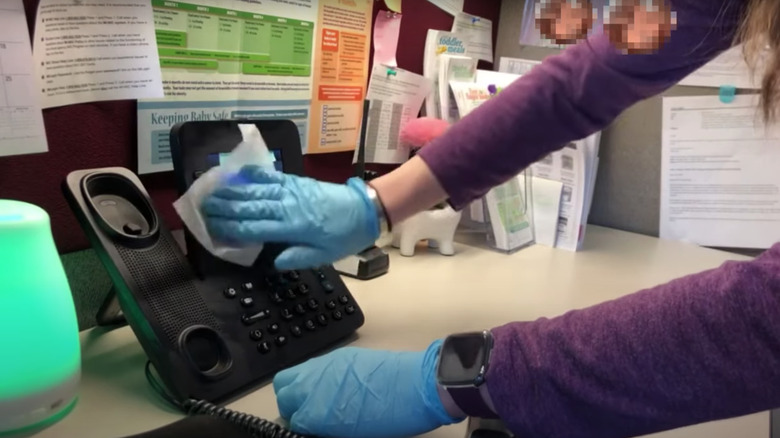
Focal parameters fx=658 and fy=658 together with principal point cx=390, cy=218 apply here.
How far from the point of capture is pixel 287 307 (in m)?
0.63

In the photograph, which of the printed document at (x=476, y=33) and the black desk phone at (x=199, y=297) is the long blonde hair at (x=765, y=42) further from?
the printed document at (x=476, y=33)

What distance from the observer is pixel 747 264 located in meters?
0.45

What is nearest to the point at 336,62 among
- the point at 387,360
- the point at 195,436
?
the point at 387,360

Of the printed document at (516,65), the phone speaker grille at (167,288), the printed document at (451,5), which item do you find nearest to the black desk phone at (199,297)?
the phone speaker grille at (167,288)

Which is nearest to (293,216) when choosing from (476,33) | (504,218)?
(504,218)

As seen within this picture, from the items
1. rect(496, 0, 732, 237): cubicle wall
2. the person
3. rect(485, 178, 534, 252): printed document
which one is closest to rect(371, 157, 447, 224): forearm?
the person

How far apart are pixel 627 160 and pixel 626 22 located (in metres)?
0.66

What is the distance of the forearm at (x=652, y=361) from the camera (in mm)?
431

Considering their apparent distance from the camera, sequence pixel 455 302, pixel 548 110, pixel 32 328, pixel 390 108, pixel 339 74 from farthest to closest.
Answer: pixel 390 108
pixel 339 74
pixel 455 302
pixel 548 110
pixel 32 328

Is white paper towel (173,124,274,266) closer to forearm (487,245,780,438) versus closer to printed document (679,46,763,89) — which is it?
forearm (487,245,780,438)

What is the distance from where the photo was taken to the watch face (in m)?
0.51

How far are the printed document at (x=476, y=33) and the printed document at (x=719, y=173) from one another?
1.15ft

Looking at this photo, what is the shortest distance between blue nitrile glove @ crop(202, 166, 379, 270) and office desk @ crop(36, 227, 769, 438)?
119 mm

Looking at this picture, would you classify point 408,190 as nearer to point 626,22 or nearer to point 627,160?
point 626,22
